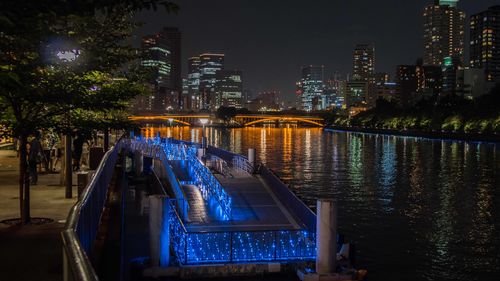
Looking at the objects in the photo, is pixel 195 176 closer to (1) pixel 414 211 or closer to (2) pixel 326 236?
(1) pixel 414 211

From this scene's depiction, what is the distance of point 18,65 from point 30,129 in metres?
2.55

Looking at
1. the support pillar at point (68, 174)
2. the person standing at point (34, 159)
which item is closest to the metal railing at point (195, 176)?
the support pillar at point (68, 174)

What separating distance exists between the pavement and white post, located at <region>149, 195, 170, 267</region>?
87.2 inches

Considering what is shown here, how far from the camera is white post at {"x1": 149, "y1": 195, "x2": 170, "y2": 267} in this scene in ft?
50.0

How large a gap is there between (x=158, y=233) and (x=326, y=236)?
4.35 m

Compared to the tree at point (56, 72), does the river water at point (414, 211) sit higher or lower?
lower

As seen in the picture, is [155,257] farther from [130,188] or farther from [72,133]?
[130,188]

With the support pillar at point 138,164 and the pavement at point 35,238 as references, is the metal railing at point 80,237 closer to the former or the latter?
the pavement at point 35,238

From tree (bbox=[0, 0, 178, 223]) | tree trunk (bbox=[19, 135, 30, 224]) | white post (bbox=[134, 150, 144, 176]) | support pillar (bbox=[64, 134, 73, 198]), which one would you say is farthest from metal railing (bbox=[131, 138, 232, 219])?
tree trunk (bbox=[19, 135, 30, 224])

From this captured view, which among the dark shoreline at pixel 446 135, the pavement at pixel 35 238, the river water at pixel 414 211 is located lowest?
the river water at pixel 414 211

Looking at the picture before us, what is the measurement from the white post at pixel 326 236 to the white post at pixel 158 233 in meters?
4.02

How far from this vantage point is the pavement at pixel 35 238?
9406mm

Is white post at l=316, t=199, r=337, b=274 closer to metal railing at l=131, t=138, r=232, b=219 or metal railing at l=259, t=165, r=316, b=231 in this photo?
metal railing at l=259, t=165, r=316, b=231

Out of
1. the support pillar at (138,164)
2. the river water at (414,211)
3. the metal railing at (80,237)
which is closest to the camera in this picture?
the metal railing at (80,237)
